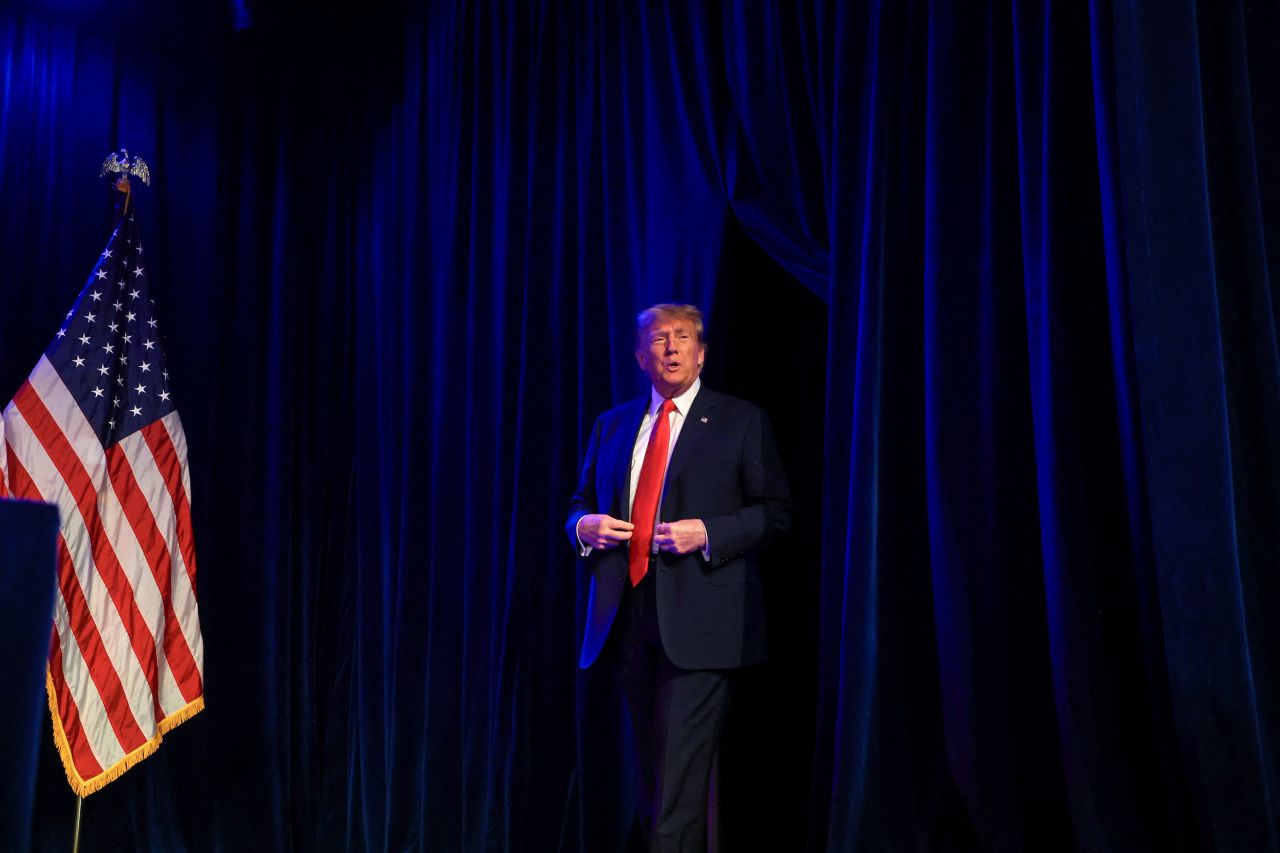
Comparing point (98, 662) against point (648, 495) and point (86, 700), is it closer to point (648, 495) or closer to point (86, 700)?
point (86, 700)

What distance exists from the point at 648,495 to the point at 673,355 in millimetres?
403

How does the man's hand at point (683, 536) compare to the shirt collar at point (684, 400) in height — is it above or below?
below

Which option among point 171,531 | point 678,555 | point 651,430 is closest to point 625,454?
point 651,430

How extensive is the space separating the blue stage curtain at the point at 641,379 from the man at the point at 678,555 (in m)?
0.27

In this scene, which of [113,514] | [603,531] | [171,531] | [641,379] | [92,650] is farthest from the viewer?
[171,531]

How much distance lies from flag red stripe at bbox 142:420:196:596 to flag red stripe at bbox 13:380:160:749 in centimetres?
23

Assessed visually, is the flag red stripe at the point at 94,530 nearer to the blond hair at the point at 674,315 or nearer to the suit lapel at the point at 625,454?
the suit lapel at the point at 625,454

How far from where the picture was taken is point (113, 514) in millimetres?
3596

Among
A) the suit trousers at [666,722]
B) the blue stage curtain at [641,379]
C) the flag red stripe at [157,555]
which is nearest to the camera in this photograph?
the blue stage curtain at [641,379]

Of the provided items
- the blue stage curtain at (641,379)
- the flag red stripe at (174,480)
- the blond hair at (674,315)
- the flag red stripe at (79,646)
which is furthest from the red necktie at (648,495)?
the flag red stripe at (79,646)

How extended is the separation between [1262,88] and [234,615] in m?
3.85

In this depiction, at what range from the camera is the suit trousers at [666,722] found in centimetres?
249

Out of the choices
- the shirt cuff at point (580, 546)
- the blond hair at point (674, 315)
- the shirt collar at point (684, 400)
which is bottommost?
the shirt cuff at point (580, 546)

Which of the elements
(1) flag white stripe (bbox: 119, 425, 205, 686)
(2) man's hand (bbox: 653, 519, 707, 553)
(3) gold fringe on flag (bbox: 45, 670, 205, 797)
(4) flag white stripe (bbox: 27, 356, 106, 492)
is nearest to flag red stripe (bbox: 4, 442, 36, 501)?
(4) flag white stripe (bbox: 27, 356, 106, 492)
